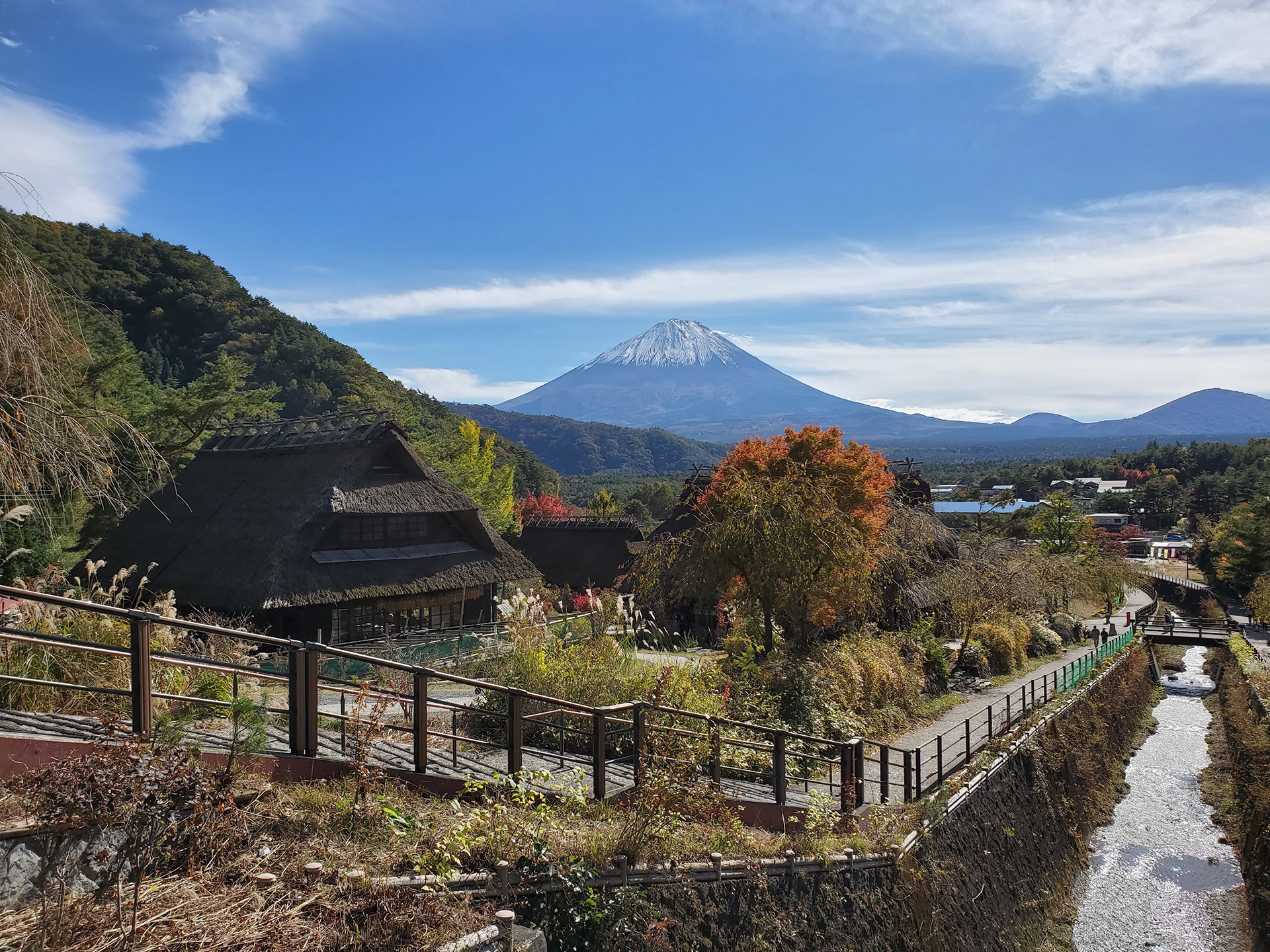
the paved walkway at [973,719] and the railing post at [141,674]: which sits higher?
the railing post at [141,674]

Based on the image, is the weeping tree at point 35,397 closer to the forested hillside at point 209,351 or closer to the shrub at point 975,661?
the shrub at point 975,661

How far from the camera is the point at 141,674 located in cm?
464

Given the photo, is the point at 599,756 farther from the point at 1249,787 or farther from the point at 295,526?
the point at 1249,787

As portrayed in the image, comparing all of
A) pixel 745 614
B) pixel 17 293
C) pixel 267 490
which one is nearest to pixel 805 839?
pixel 17 293

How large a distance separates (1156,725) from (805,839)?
27309 millimetres

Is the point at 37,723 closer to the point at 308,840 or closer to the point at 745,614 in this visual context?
the point at 308,840

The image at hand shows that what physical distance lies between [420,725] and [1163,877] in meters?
16.3

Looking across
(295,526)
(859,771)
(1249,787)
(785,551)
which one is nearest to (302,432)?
(295,526)

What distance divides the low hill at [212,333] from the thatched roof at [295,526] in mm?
17192

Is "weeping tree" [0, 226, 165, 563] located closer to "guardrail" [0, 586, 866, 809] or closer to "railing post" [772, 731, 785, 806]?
"guardrail" [0, 586, 866, 809]

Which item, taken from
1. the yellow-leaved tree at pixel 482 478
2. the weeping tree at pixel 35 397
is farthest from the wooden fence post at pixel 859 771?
the yellow-leaved tree at pixel 482 478

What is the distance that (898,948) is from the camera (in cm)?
846

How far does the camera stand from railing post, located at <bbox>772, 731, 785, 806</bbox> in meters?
8.47

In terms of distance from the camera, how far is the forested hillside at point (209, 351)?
3019cm
